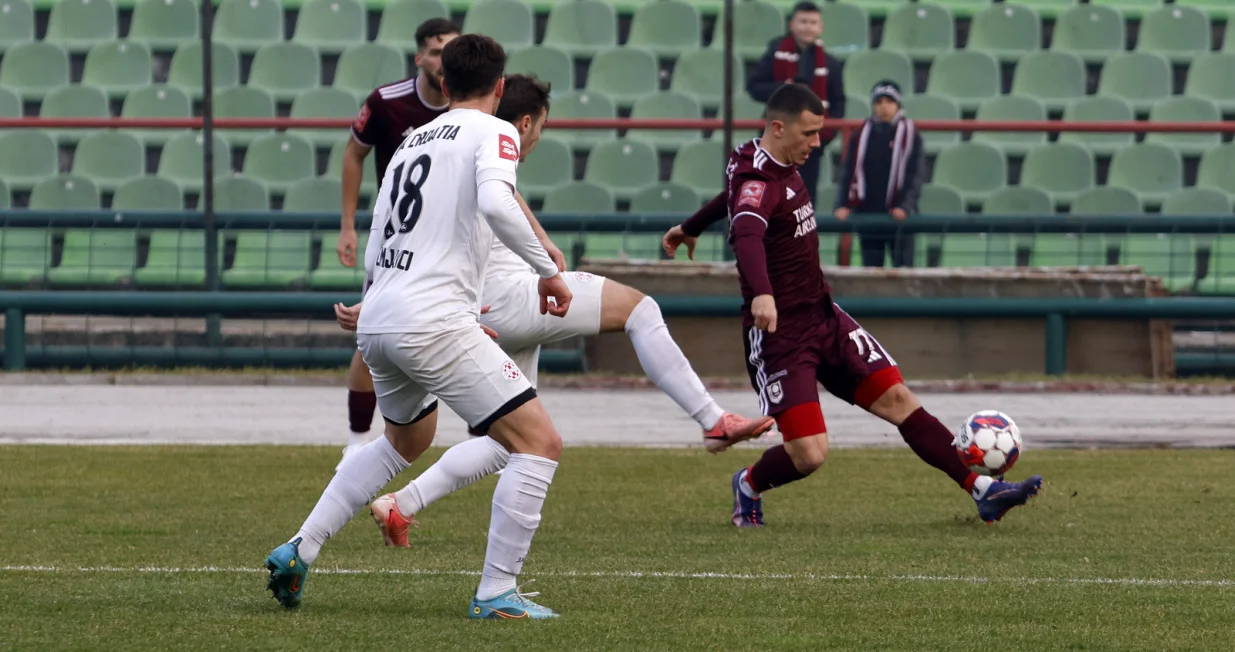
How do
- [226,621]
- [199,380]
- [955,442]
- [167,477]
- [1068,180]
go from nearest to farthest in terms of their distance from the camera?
[226,621] → [955,442] → [167,477] → [199,380] → [1068,180]

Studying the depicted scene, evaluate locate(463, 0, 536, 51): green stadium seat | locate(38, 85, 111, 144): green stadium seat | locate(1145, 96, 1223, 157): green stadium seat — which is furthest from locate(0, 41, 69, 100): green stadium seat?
locate(1145, 96, 1223, 157): green stadium seat

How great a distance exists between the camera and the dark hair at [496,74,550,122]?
620 cm

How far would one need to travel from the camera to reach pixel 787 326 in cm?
727

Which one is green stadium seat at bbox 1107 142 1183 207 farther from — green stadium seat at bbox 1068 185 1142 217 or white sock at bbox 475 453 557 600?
white sock at bbox 475 453 557 600

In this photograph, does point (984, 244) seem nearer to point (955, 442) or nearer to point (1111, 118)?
point (1111, 118)

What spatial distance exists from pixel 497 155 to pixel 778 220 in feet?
8.63

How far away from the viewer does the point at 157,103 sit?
56.2ft

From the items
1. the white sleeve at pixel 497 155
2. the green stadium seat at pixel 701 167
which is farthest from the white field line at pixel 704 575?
the green stadium seat at pixel 701 167

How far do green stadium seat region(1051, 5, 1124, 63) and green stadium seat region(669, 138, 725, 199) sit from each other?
4564 millimetres

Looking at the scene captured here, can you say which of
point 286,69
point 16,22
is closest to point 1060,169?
point 286,69

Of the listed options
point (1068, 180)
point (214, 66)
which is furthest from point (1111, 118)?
point (214, 66)

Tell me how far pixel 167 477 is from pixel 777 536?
3.31 m

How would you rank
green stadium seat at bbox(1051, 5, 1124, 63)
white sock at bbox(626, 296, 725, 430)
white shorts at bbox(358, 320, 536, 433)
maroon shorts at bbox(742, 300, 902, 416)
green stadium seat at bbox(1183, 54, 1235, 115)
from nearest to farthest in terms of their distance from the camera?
white shorts at bbox(358, 320, 536, 433) < white sock at bbox(626, 296, 725, 430) < maroon shorts at bbox(742, 300, 902, 416) < green stadium seat at bbox(1183, 54, 1235, 115) < green stadium seat at bbox(1051, 5, 1124, 63)

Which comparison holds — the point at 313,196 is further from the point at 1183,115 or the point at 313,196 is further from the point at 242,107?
the point at 1183,115
